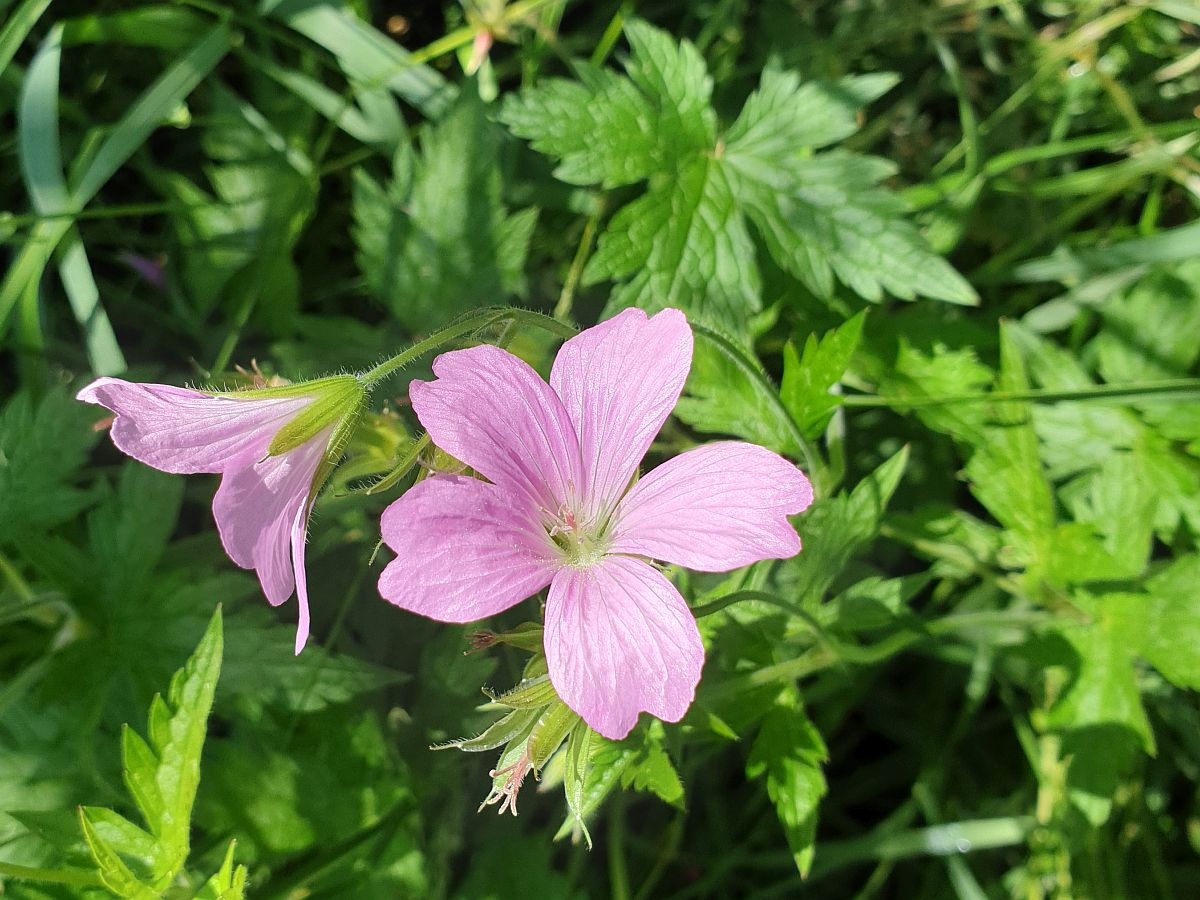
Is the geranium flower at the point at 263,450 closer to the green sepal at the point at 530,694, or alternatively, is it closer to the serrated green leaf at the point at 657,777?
the green sepal at the point at 530,694

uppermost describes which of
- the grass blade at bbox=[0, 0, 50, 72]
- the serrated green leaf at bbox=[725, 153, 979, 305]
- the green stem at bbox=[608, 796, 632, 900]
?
the grass blade at bbox=[0, 0, 50, 72]

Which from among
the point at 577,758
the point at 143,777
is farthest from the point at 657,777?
the point at 143,777

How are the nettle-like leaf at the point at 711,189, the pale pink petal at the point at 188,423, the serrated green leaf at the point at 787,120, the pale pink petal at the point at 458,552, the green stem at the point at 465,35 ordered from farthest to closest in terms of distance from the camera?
the green stem at the point at 465,35 → the serrated green leaf at the point at 787,120 → the nettle-like leaf at the point at 711,189 → the pale pink petal at the point at 188,423 → the pale pink petal at the point at 458,552

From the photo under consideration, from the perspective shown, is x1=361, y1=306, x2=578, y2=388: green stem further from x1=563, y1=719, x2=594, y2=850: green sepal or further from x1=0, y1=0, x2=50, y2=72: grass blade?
x1=0, y1=0, x2=50, y2=72: grass blade

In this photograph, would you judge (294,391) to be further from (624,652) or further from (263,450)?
(624,652)

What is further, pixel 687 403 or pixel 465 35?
pixel 465 35

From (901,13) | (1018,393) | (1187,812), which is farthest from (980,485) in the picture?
(901,13)

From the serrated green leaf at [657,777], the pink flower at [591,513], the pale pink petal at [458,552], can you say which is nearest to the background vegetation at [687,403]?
the serrated green leaf at [657,777]

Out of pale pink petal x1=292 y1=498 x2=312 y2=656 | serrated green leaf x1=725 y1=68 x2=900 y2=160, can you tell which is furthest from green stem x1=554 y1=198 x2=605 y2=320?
pale pink petal x1=292 y1=498 x2=312 y2=656
